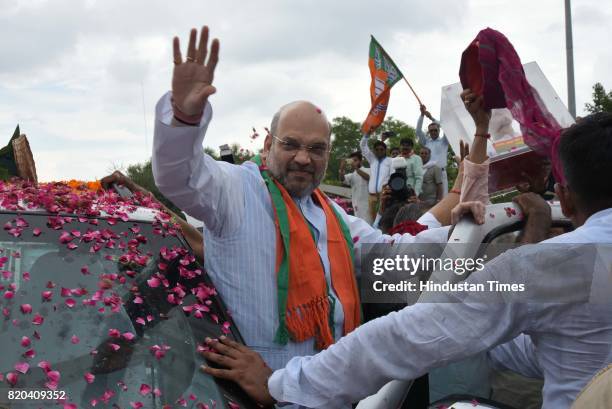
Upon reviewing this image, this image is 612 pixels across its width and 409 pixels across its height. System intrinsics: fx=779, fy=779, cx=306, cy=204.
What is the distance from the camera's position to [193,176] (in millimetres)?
2834

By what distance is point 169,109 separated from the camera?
8.93 ft

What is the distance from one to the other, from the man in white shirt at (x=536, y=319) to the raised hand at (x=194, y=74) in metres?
0.96

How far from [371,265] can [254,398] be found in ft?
4.17

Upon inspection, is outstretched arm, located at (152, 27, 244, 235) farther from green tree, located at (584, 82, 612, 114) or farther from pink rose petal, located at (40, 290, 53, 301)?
green tree, located at (584, 82, 612, 114)

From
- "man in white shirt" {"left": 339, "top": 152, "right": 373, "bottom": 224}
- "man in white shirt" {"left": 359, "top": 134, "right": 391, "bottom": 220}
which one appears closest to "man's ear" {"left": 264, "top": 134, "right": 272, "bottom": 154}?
"man in white shirt" {"left": 359, "top": 134, "right": 391, "bottom": 220}

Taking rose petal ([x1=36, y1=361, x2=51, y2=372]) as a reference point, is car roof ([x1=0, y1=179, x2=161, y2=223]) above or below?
above

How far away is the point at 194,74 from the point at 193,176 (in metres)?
0.39

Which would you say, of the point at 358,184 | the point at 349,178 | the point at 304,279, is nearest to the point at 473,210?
the point at 304,279

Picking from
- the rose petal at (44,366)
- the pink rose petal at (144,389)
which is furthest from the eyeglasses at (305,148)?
Answer: the rose petal at (44,366)

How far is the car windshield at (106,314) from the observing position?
235 centimetres

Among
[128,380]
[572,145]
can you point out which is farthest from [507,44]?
[128,380]

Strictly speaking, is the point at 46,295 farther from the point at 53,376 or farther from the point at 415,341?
the point at 415,341

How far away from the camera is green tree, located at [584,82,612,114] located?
68.7 feet

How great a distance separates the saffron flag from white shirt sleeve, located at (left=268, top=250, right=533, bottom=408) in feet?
24.7
